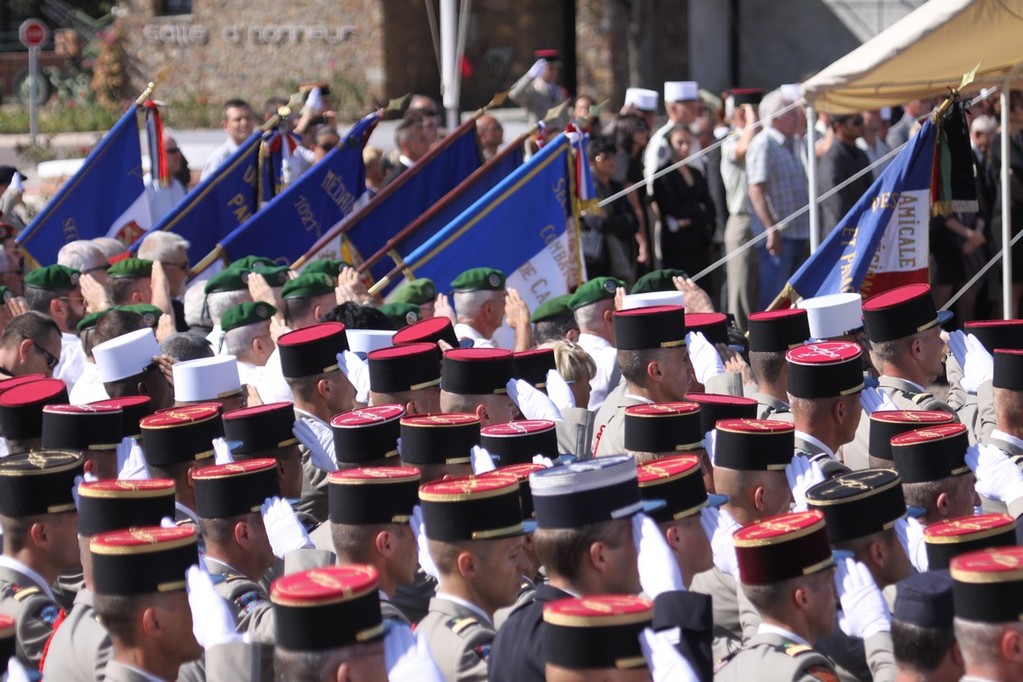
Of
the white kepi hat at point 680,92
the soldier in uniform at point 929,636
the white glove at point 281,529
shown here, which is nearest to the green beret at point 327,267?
the white glove at point 281,529

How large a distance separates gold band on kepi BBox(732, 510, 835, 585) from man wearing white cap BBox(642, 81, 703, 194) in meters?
8.34

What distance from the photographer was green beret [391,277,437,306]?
796cm

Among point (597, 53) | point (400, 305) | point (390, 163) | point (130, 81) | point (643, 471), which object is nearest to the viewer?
point (643, 471)

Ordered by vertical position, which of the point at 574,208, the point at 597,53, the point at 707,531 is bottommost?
the point at 707,531

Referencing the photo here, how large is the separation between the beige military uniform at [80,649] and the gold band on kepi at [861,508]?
1.81 m

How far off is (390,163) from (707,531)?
7422 mm

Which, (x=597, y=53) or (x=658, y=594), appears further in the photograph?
(x=597, y=53)

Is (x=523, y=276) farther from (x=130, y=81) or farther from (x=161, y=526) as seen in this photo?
(x=130, y=81)

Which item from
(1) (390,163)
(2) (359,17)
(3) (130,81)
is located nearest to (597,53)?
(2) (359,17)

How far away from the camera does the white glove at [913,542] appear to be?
4.44 metres

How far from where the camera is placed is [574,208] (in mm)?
9172

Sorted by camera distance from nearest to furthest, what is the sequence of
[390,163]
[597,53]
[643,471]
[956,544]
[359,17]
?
[956,544] → [643,471] → [390,163] → [597,53] → [359,17]

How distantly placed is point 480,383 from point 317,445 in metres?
0.61

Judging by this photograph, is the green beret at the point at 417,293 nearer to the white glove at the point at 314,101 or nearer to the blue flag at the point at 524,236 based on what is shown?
the blue flag at the point at 524,236
